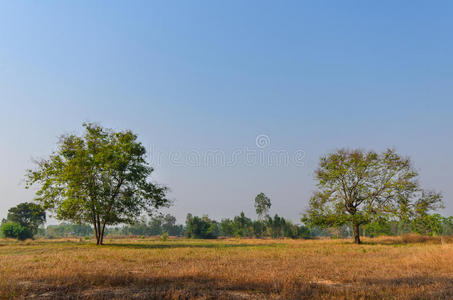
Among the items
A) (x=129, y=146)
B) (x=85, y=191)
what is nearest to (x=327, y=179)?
(x=129, y=146)

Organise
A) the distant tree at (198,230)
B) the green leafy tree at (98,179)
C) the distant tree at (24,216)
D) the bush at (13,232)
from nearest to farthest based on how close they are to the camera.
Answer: the green leafy tree at (98,179)
the bush at (13,232)
the distant tree at (198,230)
the distant tree at (24,216)

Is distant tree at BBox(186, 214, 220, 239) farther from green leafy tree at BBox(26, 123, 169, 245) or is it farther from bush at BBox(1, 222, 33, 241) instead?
green leafy tree at BBox(26, 123, 169, 245)

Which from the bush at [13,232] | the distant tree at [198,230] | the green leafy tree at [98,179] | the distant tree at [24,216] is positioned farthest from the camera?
the distant tree at [24,216]

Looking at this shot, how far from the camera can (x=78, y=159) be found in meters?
32.4

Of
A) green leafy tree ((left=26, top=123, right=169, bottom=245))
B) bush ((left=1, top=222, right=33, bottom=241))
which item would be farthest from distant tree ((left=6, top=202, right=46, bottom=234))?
green leafy tree ((left=26, top=123, right=169, bottom=245))

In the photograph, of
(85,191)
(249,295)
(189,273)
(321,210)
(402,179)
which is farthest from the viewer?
(321,210)

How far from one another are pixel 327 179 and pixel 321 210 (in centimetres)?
408

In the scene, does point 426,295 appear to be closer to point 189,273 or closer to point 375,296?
point 375,296

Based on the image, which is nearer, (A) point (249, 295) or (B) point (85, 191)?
(A) point (249, 295)

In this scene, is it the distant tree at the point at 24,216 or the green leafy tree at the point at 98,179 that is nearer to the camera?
the green leafy tree at the point at 98,179

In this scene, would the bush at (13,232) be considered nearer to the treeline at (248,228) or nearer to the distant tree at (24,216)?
the distant tree at (24,216)

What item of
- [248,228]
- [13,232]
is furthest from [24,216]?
[248,228]

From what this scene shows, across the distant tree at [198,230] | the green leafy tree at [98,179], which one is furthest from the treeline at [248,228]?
the green leafy tree at [98,179]

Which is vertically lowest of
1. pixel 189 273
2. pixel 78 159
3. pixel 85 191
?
pixel 189 273
